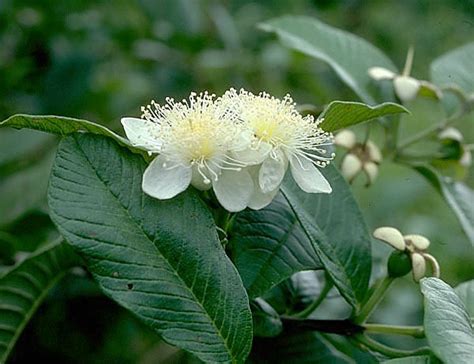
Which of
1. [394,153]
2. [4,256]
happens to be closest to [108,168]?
[4,256]

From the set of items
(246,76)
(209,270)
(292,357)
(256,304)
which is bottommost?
(246,76)

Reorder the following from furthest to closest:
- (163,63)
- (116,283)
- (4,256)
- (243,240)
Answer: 1. (163,63)
2. (4,256)
3. (243,240)
4. (116,283)

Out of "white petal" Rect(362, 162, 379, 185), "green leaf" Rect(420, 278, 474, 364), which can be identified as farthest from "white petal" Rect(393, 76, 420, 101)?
"green leaf" Rect(420, 278, 474, 364)

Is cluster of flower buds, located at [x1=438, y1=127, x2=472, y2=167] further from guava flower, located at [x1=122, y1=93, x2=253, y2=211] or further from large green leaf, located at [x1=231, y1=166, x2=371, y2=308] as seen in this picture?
guava flower, located at [x1=122, y1=93, x2=253, y2=211]

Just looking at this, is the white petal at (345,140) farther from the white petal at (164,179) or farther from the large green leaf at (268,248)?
the white petal at (164,179)

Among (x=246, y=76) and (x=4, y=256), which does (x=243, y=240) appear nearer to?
(x=4, y=256)

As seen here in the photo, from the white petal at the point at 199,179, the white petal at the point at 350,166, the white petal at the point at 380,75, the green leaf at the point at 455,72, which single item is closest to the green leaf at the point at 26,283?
the white petal at the point at 199,179
